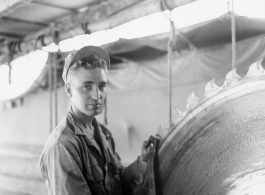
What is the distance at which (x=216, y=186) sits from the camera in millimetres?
1188

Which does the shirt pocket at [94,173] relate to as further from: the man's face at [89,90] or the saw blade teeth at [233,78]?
the saw blade teeth at [233,78]

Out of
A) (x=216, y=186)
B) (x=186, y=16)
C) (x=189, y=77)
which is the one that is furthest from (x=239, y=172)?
(x=189, y=77)

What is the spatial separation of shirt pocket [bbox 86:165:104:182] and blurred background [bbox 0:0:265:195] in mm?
892

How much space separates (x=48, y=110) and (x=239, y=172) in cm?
290

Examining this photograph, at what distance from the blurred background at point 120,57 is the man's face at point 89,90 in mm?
641

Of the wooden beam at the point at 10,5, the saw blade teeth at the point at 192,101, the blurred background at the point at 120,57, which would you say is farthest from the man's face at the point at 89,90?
the wooden beam at the point at 10,5

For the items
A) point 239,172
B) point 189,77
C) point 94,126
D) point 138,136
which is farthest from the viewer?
point 138,136

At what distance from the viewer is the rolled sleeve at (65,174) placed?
1482mm

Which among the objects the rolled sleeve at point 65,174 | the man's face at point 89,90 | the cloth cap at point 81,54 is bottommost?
the rolled sleeve at point 65,174

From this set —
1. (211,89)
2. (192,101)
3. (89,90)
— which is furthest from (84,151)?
(211,89)

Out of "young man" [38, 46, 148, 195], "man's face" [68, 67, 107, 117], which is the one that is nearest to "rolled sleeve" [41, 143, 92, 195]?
"young man" [38, 46, 148, 195]

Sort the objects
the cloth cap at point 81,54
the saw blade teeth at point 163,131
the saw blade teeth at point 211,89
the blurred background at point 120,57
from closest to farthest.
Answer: the saw blade teeth at point 211,89 → the saw blade teeth at point 163,131 → the cloth cap at point 81,54 → the blurred background at point 120,57

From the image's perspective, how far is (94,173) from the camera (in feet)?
5.44

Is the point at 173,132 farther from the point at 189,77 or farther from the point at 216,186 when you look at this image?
the point at 189,77
